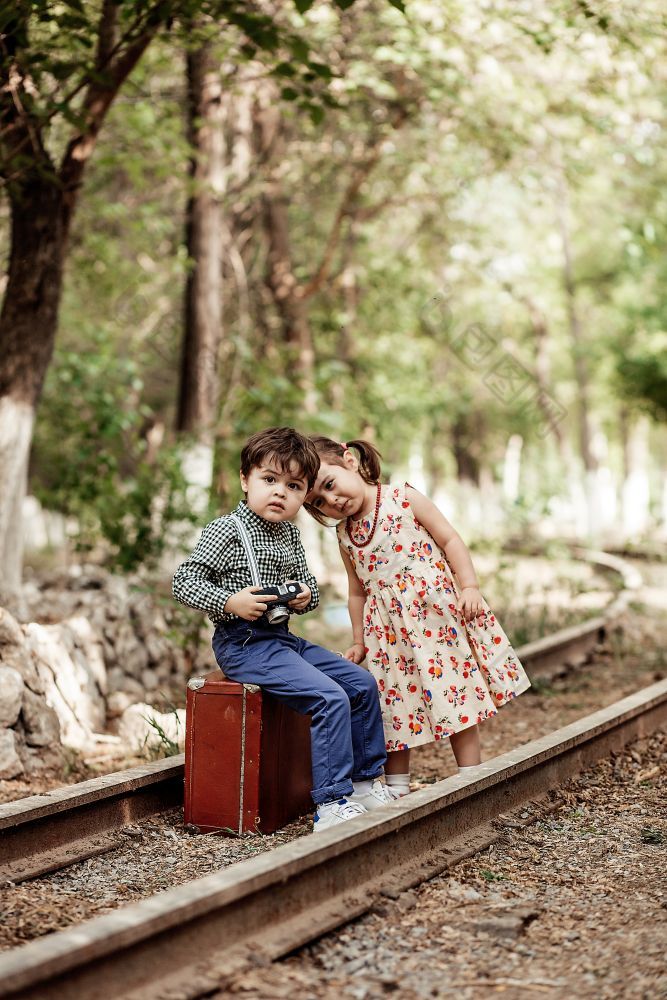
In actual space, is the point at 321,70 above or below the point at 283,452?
above

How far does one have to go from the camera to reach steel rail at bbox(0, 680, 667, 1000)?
252 centimetres

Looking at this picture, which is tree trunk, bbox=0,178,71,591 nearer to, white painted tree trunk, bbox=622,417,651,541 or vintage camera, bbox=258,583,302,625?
vintage camera, bbox=258,583,302,625

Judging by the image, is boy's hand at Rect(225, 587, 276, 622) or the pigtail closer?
boy's hand at Rect(225, 587, 276, 622)

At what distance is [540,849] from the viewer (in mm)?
4012

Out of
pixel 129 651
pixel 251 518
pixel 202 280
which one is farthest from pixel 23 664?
pixel 202 280

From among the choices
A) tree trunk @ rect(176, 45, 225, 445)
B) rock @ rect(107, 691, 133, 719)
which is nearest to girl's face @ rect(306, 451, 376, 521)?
A: rock @ rect(107, 691, 133, 719)

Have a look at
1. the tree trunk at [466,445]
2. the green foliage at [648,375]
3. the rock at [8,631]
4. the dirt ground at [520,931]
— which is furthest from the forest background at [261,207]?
the tree trunk at [466,445]

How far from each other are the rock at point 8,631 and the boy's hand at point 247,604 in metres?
2.24

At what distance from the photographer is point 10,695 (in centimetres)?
546

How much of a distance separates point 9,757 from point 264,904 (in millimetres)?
2648

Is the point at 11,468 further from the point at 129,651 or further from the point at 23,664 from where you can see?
the point at 23,664

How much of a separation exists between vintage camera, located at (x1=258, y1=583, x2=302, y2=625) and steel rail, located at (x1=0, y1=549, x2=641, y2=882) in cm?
84

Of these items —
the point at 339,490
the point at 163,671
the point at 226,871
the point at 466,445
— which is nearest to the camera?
the point at 226,871

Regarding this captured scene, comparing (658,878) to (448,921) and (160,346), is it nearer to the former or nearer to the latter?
(448,921)
